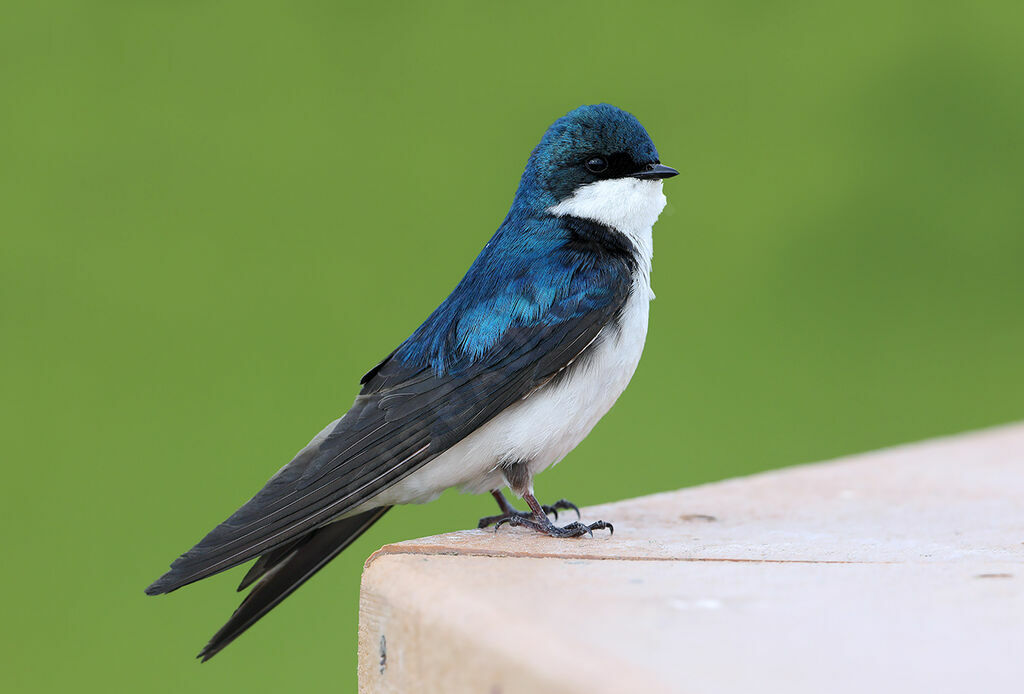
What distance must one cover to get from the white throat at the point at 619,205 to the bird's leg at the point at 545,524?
0.39 metres

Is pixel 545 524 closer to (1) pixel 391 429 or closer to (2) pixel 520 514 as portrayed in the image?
(2) pixel 520 514

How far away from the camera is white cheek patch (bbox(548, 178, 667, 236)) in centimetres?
194

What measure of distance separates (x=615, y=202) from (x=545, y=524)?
514mm

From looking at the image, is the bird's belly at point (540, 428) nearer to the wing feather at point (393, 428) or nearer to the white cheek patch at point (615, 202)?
the wing feather at point (393, 428)

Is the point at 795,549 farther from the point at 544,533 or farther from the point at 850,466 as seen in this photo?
the point at 850,466

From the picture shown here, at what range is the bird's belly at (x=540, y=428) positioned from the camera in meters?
1.76

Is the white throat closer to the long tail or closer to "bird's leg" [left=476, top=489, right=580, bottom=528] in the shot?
"bird's leg" [left=476, top=489, right=580, bottom=528]

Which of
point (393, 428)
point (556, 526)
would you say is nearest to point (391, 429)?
point (393, 428)

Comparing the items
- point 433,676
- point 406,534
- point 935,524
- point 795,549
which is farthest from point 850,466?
point 433,676

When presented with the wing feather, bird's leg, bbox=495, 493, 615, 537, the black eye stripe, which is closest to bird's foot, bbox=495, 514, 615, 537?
bird's leg, bbox=495, 493, 615, 537

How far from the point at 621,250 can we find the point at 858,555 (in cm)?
64

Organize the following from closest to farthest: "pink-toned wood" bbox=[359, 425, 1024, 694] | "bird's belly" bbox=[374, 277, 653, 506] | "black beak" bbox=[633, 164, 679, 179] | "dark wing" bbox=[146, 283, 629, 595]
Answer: "pink-toned wood" bbox=[359, 425, 1024, 694] → "dark wing" bbox=[146, 283, 629, 595] → "bird's belly" bbox=[374, 277, 653, 506] → "black beak" bbox=[633, 164, 679, 179]

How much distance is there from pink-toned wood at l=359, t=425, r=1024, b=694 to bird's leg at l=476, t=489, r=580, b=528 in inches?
2.3

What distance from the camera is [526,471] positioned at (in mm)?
1801
